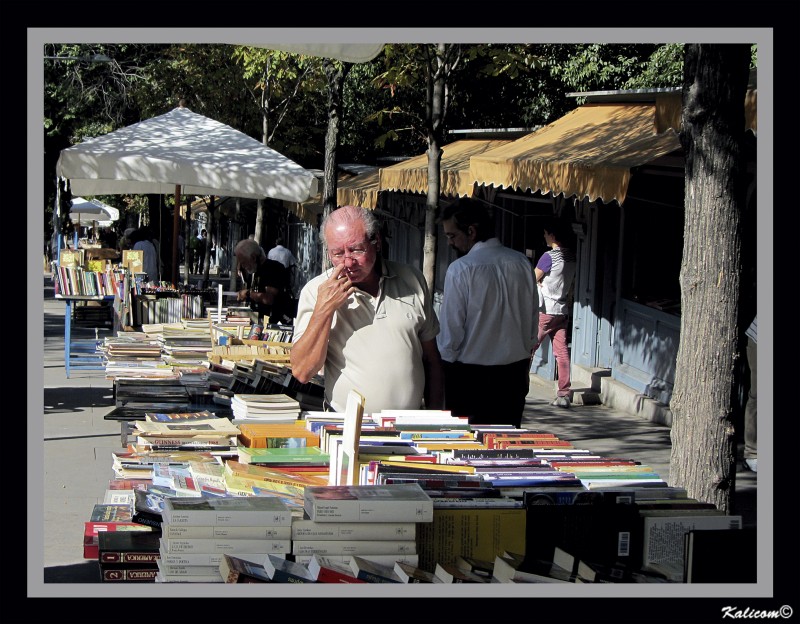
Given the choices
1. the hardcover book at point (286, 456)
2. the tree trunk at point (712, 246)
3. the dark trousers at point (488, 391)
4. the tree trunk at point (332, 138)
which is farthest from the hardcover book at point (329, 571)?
the tree trunk at point (332, 138)

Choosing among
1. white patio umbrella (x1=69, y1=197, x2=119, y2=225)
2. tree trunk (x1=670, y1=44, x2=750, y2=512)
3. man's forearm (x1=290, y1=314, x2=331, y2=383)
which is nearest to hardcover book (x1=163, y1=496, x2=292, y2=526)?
man's forearm (x1=290, y1=314, x2=331, y2=383)

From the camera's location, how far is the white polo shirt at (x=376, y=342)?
4.63 meters

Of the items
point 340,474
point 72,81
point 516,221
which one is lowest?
point 340,474

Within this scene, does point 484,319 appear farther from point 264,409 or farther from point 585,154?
point 585,154

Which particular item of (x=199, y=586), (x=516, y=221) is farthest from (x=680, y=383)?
(x=516, y=221)

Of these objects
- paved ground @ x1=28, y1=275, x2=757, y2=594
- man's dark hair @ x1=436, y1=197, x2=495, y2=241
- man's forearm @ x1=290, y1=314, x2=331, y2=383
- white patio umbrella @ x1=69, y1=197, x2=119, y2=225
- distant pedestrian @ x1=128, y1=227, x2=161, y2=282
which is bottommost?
paved ground @ x1=28, y1=275, x2=757, y2=594

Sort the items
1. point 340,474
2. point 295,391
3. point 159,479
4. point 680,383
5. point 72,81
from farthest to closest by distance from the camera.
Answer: point 72,81 → point 295,391 → point 680,383 → point 159,479 → point 340,474

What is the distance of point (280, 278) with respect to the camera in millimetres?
11148

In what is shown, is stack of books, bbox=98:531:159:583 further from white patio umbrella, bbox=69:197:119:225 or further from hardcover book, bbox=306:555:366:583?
white patio umbrella, bbox=69:197:119:225

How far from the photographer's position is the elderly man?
4.47 metres

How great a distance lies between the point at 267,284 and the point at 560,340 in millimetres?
2992

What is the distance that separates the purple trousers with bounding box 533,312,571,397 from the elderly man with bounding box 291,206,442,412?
665cm
